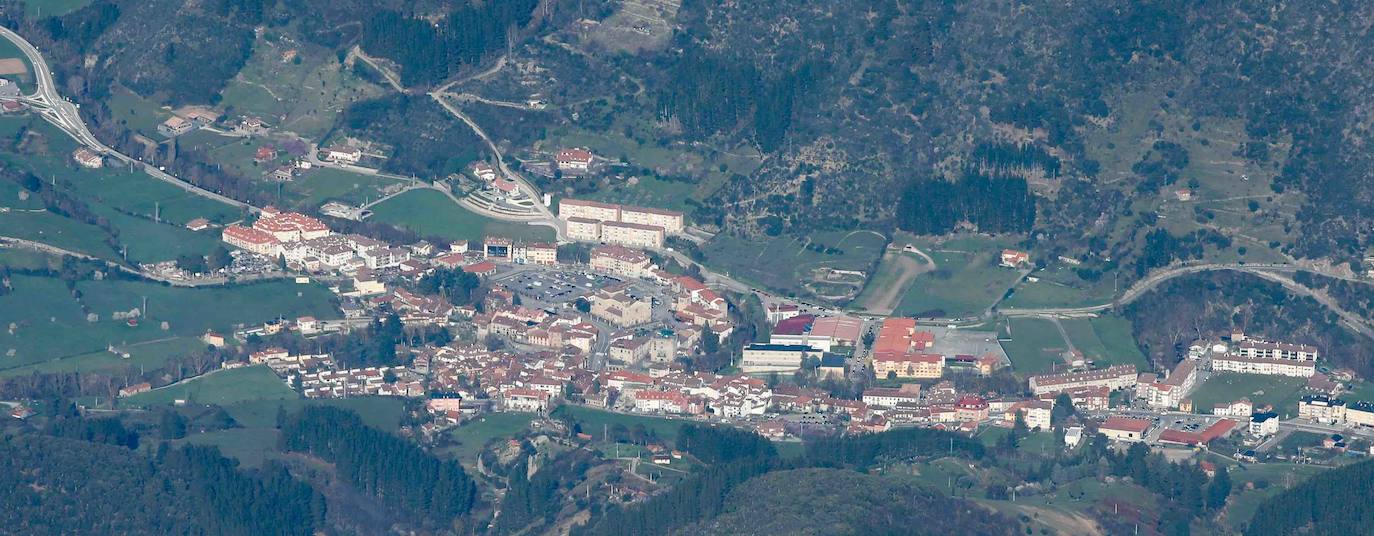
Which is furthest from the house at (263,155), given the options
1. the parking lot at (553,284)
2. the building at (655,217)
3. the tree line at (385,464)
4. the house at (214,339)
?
the tree line at (385,464)

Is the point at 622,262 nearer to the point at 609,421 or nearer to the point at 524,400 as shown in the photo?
the point at 524,400

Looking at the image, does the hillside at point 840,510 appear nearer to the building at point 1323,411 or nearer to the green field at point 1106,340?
the building at point 1323,411

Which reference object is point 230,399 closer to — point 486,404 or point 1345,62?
point 486,404

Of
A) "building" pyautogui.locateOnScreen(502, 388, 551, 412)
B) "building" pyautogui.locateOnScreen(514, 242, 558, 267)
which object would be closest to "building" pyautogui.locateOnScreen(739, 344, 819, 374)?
"building" pyautogui.locateOnScreen(502, 388, 551, 412)

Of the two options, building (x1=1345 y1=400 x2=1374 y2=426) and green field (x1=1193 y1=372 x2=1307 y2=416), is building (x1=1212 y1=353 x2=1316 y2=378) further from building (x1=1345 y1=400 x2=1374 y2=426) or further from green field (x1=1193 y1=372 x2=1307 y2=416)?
building (x1=1345 y1=400 x2=1374 y2=426)

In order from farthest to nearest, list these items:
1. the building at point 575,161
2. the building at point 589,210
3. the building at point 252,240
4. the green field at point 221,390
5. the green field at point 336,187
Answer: the building at point 575,161
the green field at point 336,187
the building at point 589,210
the building at point 252,240
the green field at point 221,390

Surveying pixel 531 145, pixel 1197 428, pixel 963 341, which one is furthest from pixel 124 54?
pixel 1197 428

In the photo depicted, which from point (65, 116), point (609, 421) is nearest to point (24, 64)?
point (65, 116)
